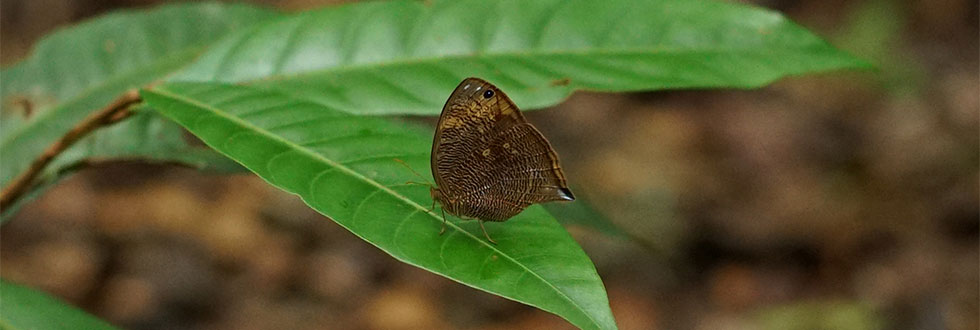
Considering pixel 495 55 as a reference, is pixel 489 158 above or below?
below

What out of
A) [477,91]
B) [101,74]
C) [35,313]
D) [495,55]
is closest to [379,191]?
[477,91]

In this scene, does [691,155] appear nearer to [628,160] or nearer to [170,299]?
[628,160]

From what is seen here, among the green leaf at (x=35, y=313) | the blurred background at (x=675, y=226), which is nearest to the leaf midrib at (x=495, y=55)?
the green leaf at (x=35, y=313)

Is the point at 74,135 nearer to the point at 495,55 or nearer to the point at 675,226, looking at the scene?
the point at 495,55

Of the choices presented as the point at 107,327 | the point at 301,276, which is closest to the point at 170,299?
the point at 301,276

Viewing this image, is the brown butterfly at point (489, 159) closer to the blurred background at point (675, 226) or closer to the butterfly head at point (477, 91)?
the butterfly head at point (477, 91)

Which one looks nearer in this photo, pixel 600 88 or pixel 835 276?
pixel 600 88
